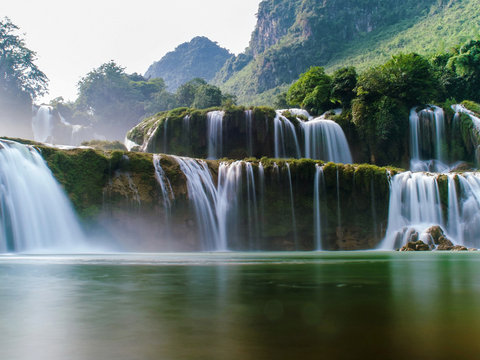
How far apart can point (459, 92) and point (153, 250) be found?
35.0 meters

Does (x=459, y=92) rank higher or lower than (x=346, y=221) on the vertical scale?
higher

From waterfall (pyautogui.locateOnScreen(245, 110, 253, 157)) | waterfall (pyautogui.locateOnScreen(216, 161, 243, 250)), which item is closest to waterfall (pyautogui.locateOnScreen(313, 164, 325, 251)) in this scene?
waterfall (pyautogui.locateOnScreen(216, 161, 243, 250))

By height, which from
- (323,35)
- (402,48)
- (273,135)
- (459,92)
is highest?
(323,35)

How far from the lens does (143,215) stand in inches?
763

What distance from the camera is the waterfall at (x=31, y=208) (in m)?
15.4

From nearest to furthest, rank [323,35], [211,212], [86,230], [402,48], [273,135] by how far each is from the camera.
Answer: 1. [86,230]
2. [211,212]
3. [273,135]
4. [402,48]
5. [323,35]

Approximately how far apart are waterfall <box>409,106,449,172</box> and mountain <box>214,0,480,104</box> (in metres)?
48.6

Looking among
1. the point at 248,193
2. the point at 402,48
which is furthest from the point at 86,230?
the point at 402,48

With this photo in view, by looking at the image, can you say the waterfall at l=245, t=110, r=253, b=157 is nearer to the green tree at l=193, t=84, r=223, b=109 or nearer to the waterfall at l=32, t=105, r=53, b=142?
the green tree at l=193, t=84, r=223, b=109

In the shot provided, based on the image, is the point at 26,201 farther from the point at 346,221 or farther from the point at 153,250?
the point at 346,221

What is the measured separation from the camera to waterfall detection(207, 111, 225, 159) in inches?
1152

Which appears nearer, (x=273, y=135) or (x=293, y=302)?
(x=293, y=302)

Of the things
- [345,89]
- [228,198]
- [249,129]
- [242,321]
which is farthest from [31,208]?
[345,89]

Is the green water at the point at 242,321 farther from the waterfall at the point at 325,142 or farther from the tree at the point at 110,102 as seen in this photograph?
the tree at the point at 110,102
